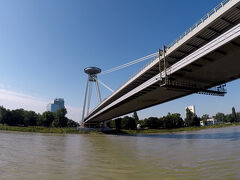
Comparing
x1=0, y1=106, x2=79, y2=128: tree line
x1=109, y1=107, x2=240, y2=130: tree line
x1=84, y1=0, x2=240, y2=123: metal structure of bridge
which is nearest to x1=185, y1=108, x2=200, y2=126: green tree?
x1=109, y1=107, x2=240, y2=130: tree line

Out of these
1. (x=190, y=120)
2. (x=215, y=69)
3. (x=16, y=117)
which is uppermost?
(x=215, y=69)

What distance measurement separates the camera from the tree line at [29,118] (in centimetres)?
7744

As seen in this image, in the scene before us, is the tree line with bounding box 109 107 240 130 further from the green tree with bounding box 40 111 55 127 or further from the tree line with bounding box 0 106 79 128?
the green tree with bounding box 40 111 55 127

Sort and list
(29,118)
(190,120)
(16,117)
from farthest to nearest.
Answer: (190,120) < (29,118) < (16,117)

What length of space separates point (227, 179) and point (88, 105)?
63.5 meters

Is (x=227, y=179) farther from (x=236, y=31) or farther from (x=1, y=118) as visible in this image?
(x=1, y=118)

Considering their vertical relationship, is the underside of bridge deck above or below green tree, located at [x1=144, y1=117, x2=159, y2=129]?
above

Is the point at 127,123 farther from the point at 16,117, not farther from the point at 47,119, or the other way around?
the point at 16,117

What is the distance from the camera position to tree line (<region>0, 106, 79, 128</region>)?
77.4m

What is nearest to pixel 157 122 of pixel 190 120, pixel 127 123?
pixel 127 123

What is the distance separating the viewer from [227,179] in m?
4.69

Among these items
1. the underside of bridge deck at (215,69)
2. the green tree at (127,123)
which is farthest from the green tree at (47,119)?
the underside of bridge deck at (215,69)

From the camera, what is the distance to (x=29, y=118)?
83.3 meters

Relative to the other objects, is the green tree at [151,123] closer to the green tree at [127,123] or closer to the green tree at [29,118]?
the green tree at [127,123]
